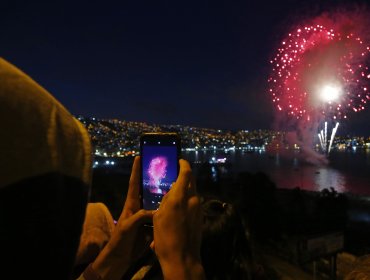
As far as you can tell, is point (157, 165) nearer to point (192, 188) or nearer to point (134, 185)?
point (134, 185)

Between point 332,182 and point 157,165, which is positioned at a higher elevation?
point 157,165

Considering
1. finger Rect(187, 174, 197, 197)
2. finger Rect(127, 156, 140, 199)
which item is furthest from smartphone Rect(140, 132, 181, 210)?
finger Rect(187, 174, 197, 197)

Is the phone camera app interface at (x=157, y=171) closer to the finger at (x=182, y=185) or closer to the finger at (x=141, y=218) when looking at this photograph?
the finger at (x=141, y=218)

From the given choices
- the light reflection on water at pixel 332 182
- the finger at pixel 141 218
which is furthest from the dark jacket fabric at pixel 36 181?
the light reflection on water at pixel 332 182

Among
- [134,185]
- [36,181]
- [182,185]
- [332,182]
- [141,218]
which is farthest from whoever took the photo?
[332,182]

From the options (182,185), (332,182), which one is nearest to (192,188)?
(182,185)

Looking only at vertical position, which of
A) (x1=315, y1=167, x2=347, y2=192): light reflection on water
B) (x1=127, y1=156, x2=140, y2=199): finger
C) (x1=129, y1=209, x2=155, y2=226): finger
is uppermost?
(x1=127, y1=156, x2=140, y2=199): finger

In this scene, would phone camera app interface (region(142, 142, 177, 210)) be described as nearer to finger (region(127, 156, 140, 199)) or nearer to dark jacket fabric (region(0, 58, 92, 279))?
finger (region(127, 156, 140, 199))

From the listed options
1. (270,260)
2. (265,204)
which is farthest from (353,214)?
(270,260)
